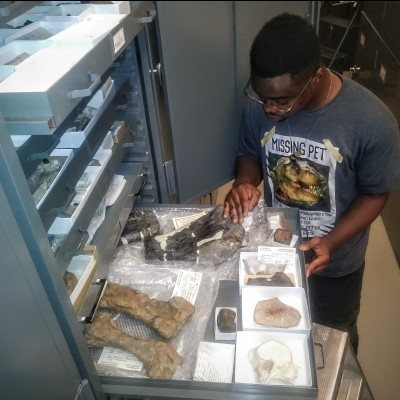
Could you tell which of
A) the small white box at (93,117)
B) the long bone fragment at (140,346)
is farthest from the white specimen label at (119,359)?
the small white box at (93,117)

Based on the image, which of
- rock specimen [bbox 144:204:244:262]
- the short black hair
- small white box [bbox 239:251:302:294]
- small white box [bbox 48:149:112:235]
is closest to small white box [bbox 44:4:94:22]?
small white box [bbox 48:149:112:235]

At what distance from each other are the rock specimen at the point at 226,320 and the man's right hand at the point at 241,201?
35cm

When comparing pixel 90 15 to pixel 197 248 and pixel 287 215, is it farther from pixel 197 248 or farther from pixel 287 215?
pixel 287 215

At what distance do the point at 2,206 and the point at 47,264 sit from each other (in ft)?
0.52

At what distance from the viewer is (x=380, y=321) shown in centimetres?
220

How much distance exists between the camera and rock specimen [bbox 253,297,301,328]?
1.02 metres

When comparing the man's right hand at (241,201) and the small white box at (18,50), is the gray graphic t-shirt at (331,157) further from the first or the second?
the small white box at (18,50)

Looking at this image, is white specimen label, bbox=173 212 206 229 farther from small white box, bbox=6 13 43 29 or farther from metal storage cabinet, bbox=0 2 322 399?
small white box, bbox=6 13 43 29

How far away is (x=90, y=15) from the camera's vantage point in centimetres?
102

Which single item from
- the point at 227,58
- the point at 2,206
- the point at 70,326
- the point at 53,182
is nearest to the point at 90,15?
the point at 53,182

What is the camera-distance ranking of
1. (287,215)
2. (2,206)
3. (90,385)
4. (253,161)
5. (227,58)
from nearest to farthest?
(2,206), (90,385), (287,215), (253,161), (227,58)

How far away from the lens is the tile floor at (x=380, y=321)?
75.7 inches

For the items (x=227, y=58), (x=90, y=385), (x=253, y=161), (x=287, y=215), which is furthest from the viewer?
(x=227, y=58)

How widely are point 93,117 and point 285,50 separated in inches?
20.8
